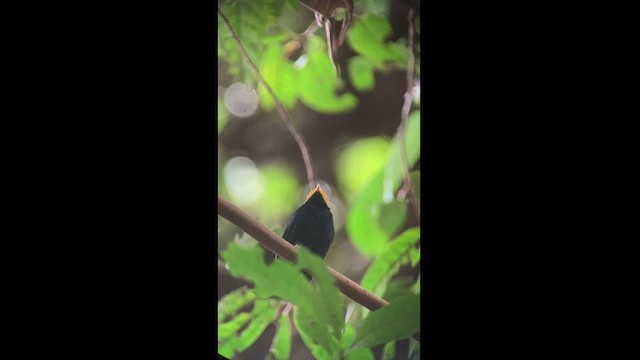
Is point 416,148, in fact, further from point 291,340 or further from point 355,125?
point 291,340

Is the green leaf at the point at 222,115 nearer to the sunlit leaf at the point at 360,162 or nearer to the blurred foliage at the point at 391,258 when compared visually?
the sunlit leaf at the point at 360,162

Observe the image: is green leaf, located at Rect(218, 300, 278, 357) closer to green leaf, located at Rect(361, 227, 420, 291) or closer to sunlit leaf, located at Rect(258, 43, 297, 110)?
green leaf, located at Rect(361, 227, 420, 291)

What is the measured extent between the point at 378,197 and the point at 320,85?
43 centimetres

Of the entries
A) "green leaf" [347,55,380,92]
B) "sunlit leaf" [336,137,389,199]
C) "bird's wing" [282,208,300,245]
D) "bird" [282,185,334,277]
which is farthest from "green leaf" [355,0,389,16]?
"bird's wing" [282,208,300,245]

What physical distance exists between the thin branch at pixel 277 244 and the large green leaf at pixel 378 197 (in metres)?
0.13

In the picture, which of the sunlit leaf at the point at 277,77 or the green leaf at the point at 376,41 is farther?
the sunlit leaf at the point at 277,77

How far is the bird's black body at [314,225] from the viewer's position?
251cm

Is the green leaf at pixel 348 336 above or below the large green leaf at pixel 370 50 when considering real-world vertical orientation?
below

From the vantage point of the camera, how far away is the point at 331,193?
8.21 ft

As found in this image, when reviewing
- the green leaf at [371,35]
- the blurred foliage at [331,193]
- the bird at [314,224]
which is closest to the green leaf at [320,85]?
the blurred foliage at [331,193]

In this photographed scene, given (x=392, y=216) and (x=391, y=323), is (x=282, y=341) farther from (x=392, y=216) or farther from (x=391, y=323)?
(x=392, y=216)

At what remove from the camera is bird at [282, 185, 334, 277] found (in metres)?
2.51

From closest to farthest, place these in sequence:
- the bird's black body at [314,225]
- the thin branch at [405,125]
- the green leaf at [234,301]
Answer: the thin branch at [405,125] < the bird's black body at [314,225] < the green leaf at [234,301]

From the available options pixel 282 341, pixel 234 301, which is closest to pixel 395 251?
pixel 282 341
